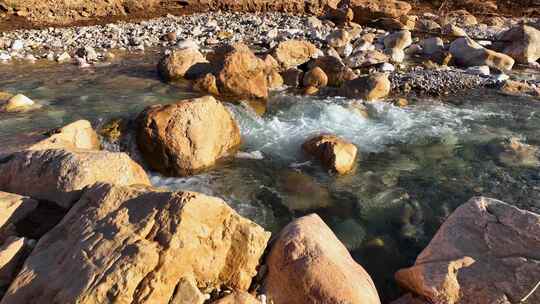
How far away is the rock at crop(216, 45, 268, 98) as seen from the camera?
9.29 metres

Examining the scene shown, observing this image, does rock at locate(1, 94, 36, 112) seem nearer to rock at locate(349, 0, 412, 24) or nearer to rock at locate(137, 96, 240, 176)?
rock at locate(137, 96, 240, 176)

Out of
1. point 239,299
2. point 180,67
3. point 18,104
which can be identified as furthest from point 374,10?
point 239,299

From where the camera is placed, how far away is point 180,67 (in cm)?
1031

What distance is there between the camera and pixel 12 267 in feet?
10.8

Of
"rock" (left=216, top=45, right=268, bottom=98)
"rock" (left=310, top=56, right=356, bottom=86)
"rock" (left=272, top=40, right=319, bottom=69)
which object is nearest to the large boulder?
"rock" (left=216, top=45, right=268, bottom=98)

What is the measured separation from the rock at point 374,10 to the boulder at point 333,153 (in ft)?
47.9

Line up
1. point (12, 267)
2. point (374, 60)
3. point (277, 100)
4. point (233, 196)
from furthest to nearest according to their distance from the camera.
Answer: point (374, 60) → point (277, 100) → point (233, 196) → point (12, 267)

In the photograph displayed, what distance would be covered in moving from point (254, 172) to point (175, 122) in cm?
145

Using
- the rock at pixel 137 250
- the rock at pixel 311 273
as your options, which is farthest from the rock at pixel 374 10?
the rock at pixel 137 250

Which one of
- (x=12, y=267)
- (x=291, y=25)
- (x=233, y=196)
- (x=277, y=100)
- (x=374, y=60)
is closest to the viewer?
(x=12, y=267)

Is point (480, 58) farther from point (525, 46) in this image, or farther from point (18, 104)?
point (18, 104)

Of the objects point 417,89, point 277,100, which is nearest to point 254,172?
point 277,100

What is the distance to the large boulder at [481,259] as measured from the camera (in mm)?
3551

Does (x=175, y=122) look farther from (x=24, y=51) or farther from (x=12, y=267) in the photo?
(x=24, y=51)
